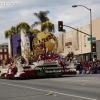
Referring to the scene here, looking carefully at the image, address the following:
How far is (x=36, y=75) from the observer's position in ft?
99.4

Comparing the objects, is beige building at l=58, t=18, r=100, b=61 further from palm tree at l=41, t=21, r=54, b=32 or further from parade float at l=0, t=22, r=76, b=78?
parade float at l=0, t=22, r=76, b=78

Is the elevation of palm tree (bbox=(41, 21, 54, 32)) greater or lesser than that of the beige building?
greater

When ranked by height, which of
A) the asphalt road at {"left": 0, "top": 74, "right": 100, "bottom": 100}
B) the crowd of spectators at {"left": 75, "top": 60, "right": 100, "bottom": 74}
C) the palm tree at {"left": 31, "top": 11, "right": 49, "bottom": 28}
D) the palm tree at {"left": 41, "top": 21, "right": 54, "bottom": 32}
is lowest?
the asphalt road at {"left": 0, "top": 74, "right": 100, "bottom": 100}

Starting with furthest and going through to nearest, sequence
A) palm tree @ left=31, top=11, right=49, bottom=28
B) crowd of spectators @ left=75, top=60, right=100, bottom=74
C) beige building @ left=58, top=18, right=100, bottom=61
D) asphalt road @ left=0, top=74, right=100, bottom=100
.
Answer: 1. palm tree @ left=31, top=11, right=49, bottom=28
2. beige building @ left=58, top=18, right=100, bottom=61
3. crowd of spectators @ left=75, top=60, right=100, bottom=74
4. asphalt road @ left=0, top=74, right=100, bottom=100

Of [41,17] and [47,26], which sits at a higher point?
[41,17]

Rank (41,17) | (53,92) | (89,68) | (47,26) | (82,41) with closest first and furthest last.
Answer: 1. (53,92)
2. (89,68)
3. (82,41)
4. (47,26)
5. (41,17)

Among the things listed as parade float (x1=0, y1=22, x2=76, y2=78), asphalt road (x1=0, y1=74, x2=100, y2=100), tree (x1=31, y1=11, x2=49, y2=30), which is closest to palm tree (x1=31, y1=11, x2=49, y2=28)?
tree (x1=31, y1=11, x2=49, y2=30)

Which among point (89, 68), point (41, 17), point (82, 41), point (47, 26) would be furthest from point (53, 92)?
point (41, 17)

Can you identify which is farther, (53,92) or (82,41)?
(82,41)

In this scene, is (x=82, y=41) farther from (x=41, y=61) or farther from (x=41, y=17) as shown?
(x=41, y=61)

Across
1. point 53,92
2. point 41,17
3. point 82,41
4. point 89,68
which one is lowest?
point 53,92

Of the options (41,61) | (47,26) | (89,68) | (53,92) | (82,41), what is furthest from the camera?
(47,26)

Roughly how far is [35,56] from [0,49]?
9467 centimetres

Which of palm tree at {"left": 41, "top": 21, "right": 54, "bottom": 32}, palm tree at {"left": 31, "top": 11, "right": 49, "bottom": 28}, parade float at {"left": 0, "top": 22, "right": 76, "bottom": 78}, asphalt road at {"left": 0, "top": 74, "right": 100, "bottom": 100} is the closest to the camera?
asphalt road at {"left": 0, "top": 74, "right": 100, "bottom": 100}
